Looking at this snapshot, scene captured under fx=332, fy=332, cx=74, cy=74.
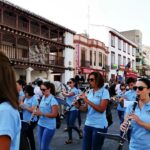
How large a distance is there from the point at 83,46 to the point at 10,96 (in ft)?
116

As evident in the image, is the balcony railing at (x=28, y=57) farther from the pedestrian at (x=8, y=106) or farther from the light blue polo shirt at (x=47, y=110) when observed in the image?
the pedestrian at (x=8, y=106)

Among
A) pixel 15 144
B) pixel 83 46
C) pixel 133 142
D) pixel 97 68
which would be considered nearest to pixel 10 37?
pixel 83 46

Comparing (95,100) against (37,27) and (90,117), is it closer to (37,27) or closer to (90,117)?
(90,117)

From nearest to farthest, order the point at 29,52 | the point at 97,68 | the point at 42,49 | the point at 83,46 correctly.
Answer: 1. the point at 29,52
2. the point at 42,49
3. the point at 83,46
4. the point at 97,68

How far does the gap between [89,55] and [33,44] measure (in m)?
12.3

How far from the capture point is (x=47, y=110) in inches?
229

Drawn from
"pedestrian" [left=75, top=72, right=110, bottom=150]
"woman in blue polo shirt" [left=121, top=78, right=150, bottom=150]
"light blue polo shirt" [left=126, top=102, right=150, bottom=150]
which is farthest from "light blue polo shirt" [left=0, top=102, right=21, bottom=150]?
"pedestrian" [left=75, top=72, right=110, bottom=150]

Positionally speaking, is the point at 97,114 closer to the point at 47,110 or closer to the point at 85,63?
the point at 47,110

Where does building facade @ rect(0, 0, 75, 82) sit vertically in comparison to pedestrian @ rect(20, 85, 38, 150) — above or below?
above

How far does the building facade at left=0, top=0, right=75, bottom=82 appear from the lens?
2405cm

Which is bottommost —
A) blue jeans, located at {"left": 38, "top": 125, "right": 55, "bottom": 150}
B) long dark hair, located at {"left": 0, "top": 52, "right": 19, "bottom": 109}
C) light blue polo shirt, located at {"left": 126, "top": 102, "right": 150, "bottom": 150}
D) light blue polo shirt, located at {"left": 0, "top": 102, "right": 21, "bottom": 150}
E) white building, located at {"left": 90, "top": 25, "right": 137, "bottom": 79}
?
blue jeans, located at {"left": 38, "top": 125, "right": 55, "bottom": 150}

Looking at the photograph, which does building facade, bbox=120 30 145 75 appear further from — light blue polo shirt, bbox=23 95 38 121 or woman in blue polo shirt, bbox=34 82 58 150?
woman in blue polo shirt, bbox=34 82 58 150

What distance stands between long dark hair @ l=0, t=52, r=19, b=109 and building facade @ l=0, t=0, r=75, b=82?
21086 mm

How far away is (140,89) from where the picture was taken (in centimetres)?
403
